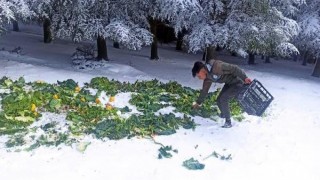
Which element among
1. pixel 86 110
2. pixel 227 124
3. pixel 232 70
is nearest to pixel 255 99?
pixel 227 124

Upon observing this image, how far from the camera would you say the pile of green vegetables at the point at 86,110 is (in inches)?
267

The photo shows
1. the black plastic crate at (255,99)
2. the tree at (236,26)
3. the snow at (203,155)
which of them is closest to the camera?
the snow at (203,155)

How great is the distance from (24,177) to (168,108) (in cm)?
381

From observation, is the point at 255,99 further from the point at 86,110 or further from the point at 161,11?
the point at 161,11

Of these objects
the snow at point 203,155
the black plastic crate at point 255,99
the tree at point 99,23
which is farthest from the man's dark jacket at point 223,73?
the tree at point 99,23

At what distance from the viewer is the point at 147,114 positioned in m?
7.90

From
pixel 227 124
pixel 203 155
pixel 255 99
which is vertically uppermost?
pixel 255 99

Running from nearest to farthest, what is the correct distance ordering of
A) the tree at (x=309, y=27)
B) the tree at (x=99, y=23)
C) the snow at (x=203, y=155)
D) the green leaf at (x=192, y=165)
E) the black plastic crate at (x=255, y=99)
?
the snow at (x=203, y=155)
the green leaf at (x=192, y=165)
the black plastic crate at (x=255, y=99)
the tree at (x=99, y=23)
the tree at (x=309, y=27)

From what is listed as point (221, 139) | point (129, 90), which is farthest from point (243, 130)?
point (129, 90)

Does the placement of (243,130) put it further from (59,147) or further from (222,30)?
(222,30)

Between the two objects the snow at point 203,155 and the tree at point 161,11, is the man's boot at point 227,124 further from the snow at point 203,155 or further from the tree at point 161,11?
the tree at point 161,11

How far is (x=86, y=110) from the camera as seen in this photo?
7.75m

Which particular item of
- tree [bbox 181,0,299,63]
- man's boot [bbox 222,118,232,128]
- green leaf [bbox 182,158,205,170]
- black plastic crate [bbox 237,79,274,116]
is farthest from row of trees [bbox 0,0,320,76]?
green leaf [bbox 182,158,205,170]

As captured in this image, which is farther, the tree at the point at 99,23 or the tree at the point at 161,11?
the tree at the point at 99,23
